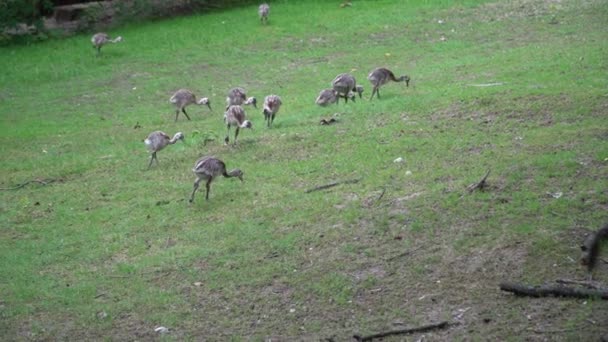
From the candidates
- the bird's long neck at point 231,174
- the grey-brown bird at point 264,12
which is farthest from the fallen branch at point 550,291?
the grey-brown bird at point 264,12

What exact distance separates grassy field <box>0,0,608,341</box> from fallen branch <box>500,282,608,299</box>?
0.25 feet

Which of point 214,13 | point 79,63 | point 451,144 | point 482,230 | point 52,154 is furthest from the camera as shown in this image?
point 214,13

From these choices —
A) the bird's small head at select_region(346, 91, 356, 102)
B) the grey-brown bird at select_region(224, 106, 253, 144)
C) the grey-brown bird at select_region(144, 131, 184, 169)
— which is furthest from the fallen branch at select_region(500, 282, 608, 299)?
the bird's small head at select_region(346, 91, 356, 102)

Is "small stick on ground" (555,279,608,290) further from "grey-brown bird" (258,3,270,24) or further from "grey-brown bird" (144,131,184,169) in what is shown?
"grey-brown bird" (258,3,270,24)

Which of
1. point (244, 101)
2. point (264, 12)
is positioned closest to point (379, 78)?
point (244, 101)

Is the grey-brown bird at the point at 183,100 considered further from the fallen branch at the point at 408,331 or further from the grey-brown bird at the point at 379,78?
the fallen branch at the point at 408,331

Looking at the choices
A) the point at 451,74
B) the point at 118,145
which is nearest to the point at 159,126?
the point at 118,145

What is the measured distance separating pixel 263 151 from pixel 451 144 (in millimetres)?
2847

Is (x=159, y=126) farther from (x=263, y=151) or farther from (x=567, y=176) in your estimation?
(x=567, y=176)

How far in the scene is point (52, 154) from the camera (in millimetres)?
14641

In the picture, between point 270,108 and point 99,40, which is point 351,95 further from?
point 99,40

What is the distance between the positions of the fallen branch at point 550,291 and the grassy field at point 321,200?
76mm

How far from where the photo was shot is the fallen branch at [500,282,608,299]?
7.27 m

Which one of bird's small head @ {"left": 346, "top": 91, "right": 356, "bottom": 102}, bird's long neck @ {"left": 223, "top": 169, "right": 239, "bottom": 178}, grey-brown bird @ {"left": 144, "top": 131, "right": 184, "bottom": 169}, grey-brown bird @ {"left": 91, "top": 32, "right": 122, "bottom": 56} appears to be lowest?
grey-brown bird @ {"left": 91, "top": 32, "right": 122, "bottom": 56}
